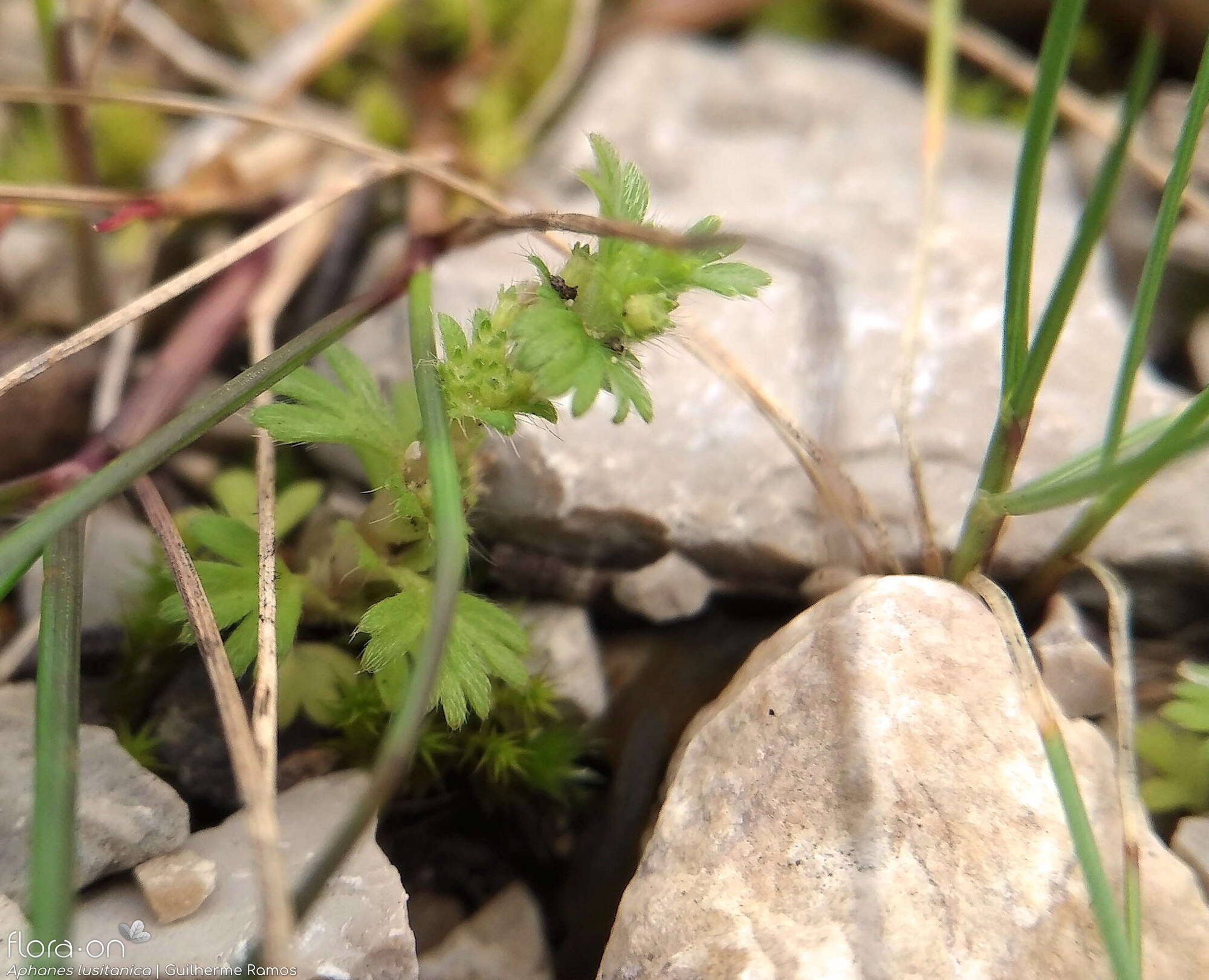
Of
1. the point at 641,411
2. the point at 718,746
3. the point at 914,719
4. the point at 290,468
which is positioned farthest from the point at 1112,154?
the point at 290,468

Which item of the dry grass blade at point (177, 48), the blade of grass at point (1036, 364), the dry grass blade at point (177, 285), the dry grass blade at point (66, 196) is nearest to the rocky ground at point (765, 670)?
the blade of grass at point (1036, 364)

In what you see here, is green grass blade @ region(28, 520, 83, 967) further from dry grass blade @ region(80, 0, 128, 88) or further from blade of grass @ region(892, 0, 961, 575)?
blade of grass @ region(892, 0, 961, 575)

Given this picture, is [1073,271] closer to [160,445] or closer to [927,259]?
[927,259]

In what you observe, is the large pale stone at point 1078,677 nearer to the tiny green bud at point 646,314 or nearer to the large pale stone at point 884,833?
the large pale stone at point 884,833

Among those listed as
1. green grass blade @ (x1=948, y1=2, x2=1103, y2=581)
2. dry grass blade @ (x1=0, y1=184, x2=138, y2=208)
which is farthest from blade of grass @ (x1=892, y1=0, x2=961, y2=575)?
dry grass blade @ (x1=0, y1=184, x2=138, y2=208)

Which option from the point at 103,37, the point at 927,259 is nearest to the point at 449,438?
the point at 927,259

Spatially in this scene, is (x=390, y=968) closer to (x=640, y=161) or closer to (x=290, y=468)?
(x=290, y=468)
